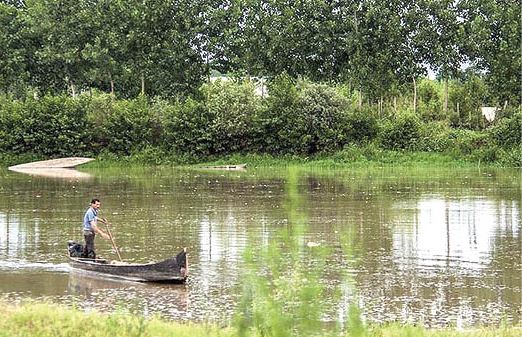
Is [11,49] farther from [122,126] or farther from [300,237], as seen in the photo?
[300,237]

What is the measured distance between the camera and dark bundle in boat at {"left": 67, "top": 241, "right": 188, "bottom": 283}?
1692cm

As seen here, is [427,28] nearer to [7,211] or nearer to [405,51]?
[405,51]

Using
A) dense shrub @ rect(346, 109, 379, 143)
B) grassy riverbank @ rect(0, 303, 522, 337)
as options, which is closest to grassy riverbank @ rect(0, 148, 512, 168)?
dense shrub @ rect(346, 109, 379, 143)

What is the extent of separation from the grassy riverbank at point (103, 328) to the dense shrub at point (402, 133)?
3990cm

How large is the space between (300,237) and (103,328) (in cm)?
526

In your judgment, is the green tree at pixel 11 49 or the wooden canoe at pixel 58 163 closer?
the wooden canoe at pixel 58 163

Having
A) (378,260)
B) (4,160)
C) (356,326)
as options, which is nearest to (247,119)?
(4,160)

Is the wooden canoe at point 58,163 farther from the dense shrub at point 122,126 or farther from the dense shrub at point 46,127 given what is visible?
the dense shrub at point 122,126

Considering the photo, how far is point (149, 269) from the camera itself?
17062 millimetres

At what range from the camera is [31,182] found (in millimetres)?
41344

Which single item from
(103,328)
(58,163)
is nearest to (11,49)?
(58,163)

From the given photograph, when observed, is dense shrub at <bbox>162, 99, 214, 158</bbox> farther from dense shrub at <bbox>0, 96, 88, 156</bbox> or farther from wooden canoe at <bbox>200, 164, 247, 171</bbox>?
dense shrub at <bbox>0, 96, 88, 156</bbox>

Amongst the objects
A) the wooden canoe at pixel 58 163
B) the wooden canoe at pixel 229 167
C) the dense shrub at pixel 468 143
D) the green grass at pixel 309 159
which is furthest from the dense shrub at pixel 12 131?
the dense shrub at pixel 468 143

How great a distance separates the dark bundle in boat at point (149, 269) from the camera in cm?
1692
